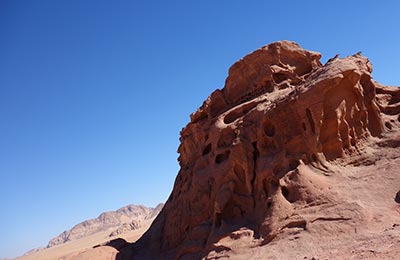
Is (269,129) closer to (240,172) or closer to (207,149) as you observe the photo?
(240,172)

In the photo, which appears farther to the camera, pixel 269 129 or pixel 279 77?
pixel 279 77

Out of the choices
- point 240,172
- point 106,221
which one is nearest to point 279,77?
point 240,172

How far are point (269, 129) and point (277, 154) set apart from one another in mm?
1332

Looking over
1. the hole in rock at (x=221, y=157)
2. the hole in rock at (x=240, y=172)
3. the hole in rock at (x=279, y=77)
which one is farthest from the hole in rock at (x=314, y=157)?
the hole in rock at (x=279, y=77)

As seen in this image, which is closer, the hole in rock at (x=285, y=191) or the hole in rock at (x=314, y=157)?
the hole in rock at (x=285, y=191)

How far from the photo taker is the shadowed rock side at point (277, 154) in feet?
40.9

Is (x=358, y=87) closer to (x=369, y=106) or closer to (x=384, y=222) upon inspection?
(x=369, y=106)

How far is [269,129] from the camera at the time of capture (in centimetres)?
1532

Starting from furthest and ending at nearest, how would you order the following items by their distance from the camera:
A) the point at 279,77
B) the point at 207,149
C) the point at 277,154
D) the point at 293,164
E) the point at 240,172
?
the point at 207,149, the point at 279,77, the point at 240,172, the point at 277,154, the point at 293,164

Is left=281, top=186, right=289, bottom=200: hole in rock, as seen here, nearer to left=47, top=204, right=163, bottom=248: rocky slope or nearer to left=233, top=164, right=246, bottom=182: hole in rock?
left=233, top=164, right=246, bottom=182: hole in rock

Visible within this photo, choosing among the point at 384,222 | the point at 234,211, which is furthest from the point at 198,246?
the point at 384,222

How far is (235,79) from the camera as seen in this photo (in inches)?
776

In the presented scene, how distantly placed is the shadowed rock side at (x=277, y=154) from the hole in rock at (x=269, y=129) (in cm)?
5

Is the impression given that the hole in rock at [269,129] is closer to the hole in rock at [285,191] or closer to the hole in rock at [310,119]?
the hole in rock at [310,119]
